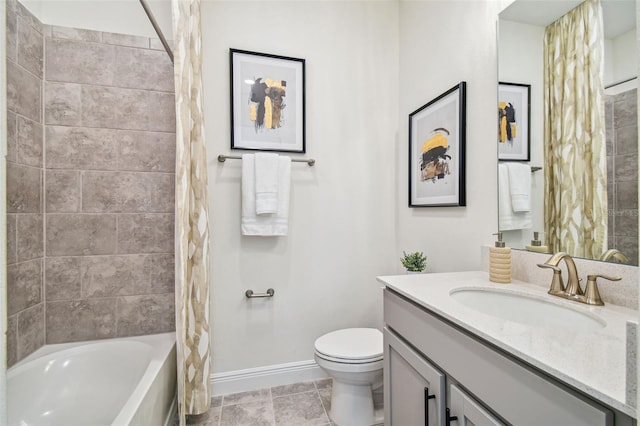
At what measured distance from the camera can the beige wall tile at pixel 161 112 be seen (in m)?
1.65

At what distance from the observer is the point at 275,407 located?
5.18 feet

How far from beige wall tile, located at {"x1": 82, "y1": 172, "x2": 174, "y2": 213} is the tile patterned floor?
47.3 inches

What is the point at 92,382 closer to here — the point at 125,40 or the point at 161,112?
the point at 161,112

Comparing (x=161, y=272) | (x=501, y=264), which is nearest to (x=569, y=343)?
(x=501, y=264)

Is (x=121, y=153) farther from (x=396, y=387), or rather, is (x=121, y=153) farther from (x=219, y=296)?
(x=396, y=387)

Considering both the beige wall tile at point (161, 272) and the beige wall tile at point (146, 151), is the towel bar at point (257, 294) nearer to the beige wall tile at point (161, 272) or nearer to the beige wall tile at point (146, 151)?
the beige wall tile at point (161, 272)

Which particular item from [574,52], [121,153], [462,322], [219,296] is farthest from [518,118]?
[121,153]

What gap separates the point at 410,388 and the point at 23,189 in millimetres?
1950

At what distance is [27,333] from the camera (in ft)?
4.51

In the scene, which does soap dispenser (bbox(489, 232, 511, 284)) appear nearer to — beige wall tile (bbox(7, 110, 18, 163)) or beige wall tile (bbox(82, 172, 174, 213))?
beige wall tile (bbox(82, 172, 174, 213))

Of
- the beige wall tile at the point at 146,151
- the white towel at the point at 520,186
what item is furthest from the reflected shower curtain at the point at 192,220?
the white towel at the point at 520,186

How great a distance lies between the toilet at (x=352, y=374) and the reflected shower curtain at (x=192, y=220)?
0.63m

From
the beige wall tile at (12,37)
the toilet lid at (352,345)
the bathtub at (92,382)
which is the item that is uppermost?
the beige wall tile at (12,37)

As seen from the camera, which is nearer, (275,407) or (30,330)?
(30,330)
